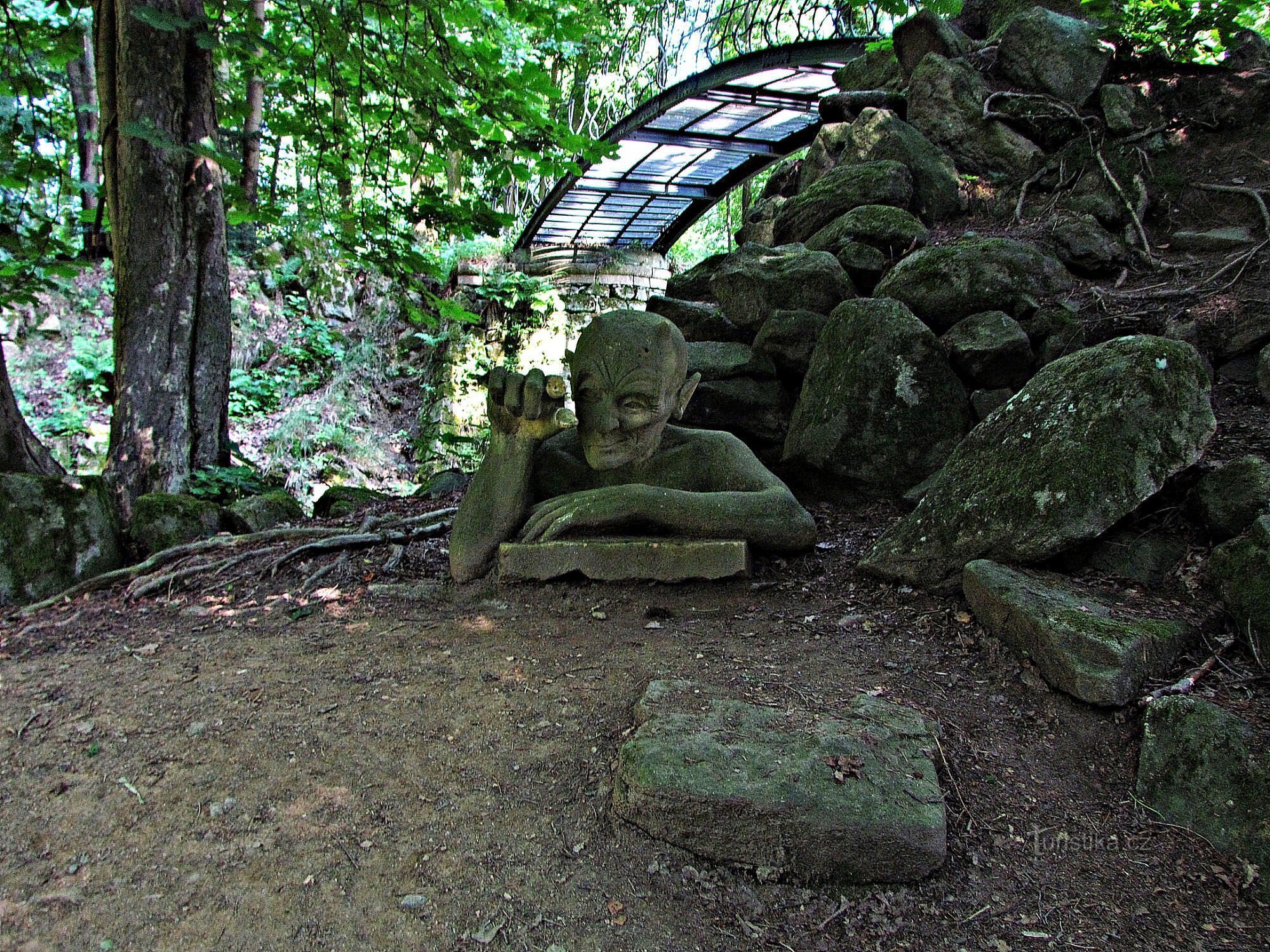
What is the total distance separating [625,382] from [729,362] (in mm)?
1878

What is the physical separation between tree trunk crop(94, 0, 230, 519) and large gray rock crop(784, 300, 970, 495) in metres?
4.85

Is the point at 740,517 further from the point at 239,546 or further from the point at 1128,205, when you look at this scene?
the point at 1128,205

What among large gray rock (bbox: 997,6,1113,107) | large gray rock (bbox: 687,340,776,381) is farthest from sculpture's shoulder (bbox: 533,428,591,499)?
large gray rock (bbox: 997,6,1113,107)

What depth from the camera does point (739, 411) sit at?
5.63m

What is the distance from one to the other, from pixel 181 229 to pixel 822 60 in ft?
23.4

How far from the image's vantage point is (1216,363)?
4465 millimetres

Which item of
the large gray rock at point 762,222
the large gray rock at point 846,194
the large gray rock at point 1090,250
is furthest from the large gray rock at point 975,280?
the large gray rock at point 762,222

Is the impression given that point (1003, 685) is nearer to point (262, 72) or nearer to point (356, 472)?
point (262, 72)

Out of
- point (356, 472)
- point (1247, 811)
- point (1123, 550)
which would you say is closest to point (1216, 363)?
point (1123, 550)

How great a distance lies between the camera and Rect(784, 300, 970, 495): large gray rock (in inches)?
194

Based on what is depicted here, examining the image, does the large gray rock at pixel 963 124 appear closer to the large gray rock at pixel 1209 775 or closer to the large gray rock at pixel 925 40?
the large gray rock at pixel 925 40

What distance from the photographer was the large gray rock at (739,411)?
18.4ft

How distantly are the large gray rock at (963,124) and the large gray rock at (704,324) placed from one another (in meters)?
2.77

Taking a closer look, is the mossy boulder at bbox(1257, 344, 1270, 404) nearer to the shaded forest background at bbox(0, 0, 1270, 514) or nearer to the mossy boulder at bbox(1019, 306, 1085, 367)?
the mossy boulder at bbox(1019, 306, 1085, 367)
